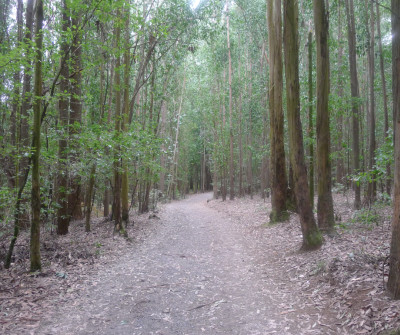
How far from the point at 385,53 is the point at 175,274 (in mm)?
14898

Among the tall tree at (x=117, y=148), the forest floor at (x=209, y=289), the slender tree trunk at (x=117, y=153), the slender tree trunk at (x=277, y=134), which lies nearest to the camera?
the forest floor at (x=209, y=289)

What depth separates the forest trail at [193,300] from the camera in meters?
3.70

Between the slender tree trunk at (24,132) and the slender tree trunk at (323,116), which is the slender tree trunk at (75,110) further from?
the slender tree trunk at (323,116)

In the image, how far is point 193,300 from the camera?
4520 millimetres

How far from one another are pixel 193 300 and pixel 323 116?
16.0 ft

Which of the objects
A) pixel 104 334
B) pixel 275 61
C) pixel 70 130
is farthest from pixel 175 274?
pixel 275 61

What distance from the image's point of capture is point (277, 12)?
29.8 feet

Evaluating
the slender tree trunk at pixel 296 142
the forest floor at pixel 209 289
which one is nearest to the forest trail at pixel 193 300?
the forest floor at pixel 209 289

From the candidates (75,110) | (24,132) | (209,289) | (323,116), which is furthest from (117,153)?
(323,116)

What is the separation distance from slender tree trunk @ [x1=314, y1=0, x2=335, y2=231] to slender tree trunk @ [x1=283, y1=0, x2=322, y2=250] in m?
0.55

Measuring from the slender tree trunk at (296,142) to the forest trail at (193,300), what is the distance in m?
1.00

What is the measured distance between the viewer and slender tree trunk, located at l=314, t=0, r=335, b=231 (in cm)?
655

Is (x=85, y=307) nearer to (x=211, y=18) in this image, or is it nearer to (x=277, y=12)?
(x=277, y=12)

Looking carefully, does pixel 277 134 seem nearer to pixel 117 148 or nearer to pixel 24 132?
pixel 117 148
